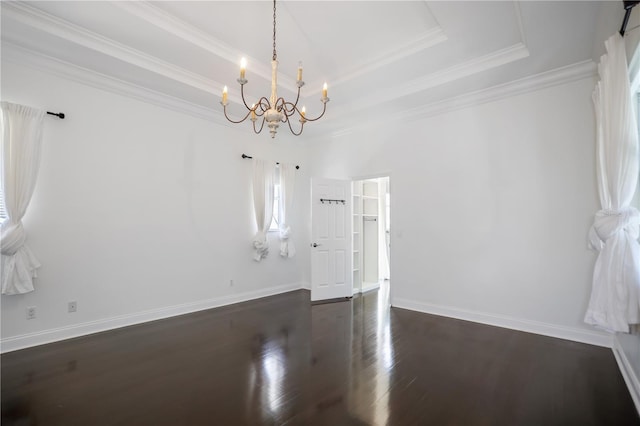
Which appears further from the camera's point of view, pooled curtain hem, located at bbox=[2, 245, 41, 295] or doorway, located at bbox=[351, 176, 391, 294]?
doorway, located at bbox=[351, 176, 391, 294]

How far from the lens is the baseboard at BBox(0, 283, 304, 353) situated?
3062 millimetres

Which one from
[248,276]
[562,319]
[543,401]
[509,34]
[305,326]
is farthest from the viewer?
[248,276]

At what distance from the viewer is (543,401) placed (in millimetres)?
2223

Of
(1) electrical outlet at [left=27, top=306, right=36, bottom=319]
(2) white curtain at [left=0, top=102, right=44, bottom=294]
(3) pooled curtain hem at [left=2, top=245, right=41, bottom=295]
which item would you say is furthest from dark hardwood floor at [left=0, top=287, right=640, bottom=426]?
(2) white curtain at [left=0, top=102, right=44, bottom=294]

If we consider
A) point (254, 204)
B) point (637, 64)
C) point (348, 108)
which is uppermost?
point (348, 108)

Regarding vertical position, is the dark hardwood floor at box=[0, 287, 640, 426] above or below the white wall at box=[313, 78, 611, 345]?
below

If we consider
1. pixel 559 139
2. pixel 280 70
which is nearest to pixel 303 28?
pixel 280 70

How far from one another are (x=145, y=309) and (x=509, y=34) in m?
5.33

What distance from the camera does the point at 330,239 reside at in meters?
5.32

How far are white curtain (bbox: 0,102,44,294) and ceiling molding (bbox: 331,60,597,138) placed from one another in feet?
15.2

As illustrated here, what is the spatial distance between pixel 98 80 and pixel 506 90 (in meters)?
5.08

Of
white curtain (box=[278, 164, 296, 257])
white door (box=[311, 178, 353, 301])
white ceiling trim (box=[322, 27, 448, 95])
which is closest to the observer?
white ceiling trim (box=[322, 27, 448, 95])

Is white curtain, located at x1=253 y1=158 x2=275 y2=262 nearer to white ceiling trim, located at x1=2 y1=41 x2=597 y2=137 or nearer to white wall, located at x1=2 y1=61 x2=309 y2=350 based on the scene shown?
white wall, located at x1=2 y1=61 x2=309 y2=350

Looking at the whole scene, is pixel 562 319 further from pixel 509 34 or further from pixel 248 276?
pixel 248 276
